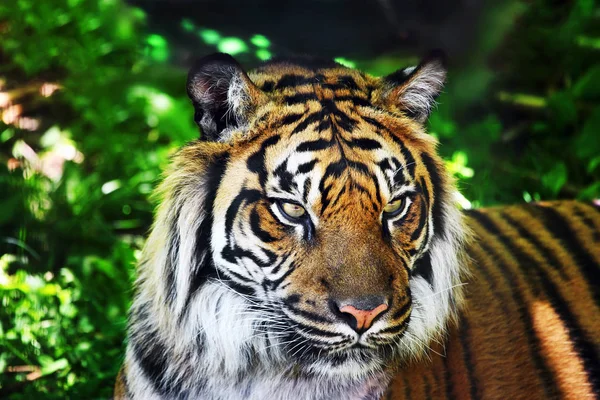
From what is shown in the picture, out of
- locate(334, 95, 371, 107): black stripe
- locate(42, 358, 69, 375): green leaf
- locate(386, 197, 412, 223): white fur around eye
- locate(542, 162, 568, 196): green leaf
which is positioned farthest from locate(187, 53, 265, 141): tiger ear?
locate(542, 162, 568, 196): green leaf

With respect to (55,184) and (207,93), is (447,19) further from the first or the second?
(55,184)

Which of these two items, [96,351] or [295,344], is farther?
[96,351]

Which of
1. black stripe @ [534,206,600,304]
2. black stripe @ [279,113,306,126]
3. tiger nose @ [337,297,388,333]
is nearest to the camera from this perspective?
tiger nose @ [337,297,388,333]

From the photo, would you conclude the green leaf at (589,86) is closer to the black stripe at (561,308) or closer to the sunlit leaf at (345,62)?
the black stripe at (561,308)

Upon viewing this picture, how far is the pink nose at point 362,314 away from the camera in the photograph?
1778 mm

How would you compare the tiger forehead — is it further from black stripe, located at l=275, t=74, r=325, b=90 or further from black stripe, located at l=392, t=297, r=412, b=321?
black stripe, located at l=392, t=297, r=412, b=321

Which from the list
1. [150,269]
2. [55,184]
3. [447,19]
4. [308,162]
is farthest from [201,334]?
[55,184]

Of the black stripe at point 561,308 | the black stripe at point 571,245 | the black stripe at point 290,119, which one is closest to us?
the black stripe at point 290,119

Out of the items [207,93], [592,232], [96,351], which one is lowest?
[96,351]

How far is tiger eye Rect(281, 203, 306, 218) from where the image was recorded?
1.90 m

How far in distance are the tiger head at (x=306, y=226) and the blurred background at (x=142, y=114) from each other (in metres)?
0.14

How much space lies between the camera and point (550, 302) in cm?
237

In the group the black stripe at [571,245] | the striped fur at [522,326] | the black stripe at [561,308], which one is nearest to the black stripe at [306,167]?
the striped fur at [522,326]

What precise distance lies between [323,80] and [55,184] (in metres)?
2.18
